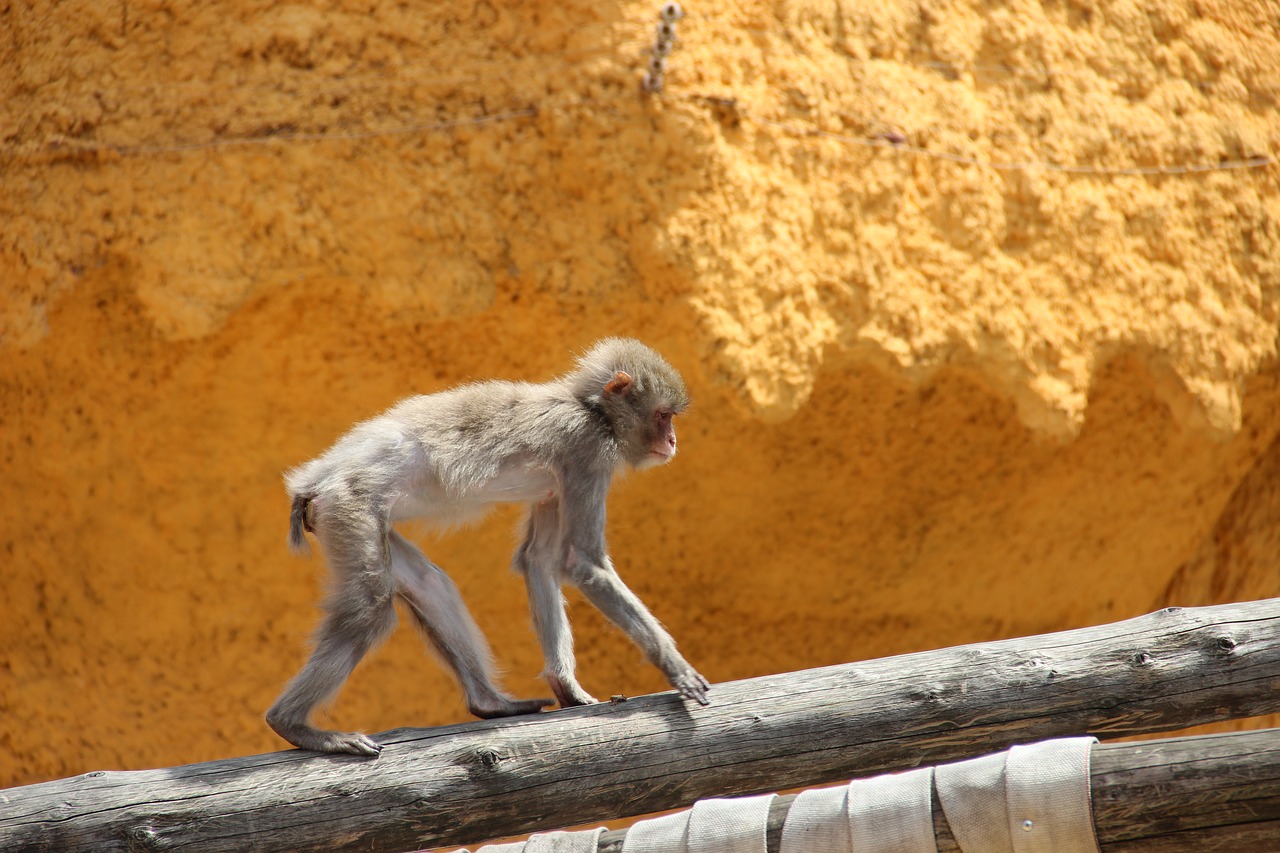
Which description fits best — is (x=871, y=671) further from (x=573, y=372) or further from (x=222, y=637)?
(x=222, y=637)

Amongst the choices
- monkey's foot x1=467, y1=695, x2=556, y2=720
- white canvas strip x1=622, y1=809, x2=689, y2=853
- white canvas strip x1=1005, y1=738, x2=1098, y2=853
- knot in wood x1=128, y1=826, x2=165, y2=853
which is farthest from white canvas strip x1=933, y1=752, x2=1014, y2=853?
knot in wood x1=128, y1=826, x2=165, y2=853

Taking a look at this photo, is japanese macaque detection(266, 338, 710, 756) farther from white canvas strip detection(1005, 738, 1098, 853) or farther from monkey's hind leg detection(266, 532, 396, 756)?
white canvas strip detection(1005, 738, 1098, 853)

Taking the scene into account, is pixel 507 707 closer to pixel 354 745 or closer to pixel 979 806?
pixel 354 745

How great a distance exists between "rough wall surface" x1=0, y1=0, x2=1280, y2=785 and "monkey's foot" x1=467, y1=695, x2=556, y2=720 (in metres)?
2.19

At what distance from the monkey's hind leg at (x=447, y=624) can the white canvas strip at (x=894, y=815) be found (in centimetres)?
160

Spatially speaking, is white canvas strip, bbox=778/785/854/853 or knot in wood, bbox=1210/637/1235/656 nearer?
white canvas strip, bbox=778/785/854/853

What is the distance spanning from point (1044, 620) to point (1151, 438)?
1.40 m

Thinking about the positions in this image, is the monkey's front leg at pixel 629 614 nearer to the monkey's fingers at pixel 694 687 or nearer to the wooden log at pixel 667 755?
the monkey's fingers at pixel 694 687

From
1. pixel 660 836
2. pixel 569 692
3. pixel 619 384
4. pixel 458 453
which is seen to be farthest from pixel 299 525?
pixel 660 836

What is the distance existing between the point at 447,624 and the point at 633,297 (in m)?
2.23

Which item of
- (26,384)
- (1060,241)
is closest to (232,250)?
(26,384)

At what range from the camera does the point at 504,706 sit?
4598 millimetres

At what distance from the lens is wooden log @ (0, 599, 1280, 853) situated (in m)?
3.70

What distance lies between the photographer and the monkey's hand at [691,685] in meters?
3.97
